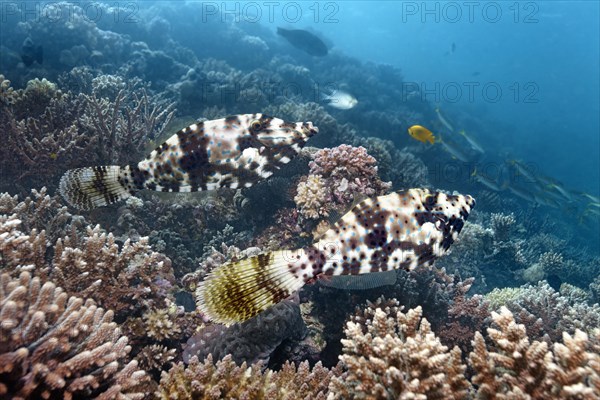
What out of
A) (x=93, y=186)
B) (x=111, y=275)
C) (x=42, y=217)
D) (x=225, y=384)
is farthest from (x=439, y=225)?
(x=42, y=217)

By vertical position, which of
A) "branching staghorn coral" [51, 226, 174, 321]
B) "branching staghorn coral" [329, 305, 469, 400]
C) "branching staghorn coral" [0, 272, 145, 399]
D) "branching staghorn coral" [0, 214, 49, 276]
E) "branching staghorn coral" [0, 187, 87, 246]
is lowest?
"branching staghorn coral" [0, 187, 87, 246]

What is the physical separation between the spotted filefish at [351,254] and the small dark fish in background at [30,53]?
13.2m

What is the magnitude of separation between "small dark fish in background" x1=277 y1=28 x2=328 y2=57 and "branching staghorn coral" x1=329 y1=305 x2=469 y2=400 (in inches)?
832

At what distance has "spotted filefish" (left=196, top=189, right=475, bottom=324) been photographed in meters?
2.54

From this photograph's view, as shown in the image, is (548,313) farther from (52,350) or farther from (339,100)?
(339,100)

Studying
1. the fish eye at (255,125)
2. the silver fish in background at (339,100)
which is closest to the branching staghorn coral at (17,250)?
the fish eye at (255,125)

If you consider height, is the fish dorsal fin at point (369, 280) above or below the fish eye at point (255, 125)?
below

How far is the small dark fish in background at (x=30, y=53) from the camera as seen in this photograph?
11.4 m

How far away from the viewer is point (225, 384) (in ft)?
9.20

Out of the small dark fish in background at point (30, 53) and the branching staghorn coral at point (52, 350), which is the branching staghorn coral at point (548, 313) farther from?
the small dark fish in background at point (30, 53)

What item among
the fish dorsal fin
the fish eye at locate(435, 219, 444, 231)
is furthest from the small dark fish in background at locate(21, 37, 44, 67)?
the fish eye at locate(435, 219, 444, 231)

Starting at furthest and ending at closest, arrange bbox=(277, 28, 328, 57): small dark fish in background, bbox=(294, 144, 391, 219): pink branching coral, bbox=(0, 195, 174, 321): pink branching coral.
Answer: bbox=(277, 28, 328, 57): small dark fish in background, bbox=(294, 144, 391, 219): pink branching coral, bbox=(0, 195, 174, 321): pink branching coral

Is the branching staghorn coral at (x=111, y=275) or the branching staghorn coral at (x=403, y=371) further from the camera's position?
the branching staghorn coral at (x=111, y=275)

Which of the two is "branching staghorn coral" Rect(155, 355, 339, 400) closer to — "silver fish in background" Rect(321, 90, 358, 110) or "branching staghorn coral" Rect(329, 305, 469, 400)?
"branching staghorn coral" Rect(329, 305, 469, 400)
